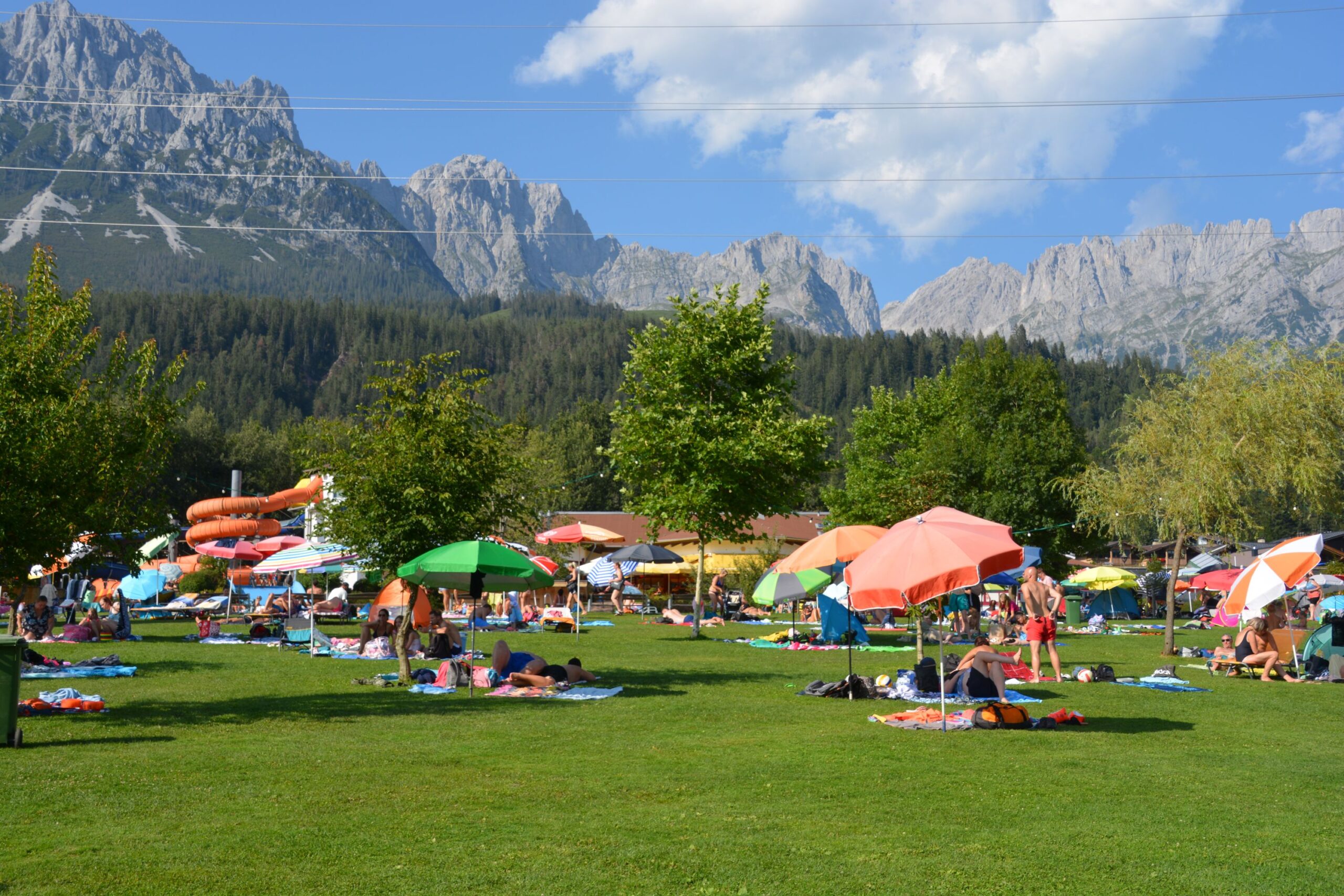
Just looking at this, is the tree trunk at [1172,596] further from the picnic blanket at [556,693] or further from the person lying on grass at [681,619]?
the person lying on grass at [681,619]

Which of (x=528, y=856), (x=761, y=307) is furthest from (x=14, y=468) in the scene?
(x=761, y=307)

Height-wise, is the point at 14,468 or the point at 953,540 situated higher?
the point at 14,468

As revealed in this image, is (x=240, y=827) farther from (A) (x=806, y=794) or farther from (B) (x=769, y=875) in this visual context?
(A) (x=806, y=794)

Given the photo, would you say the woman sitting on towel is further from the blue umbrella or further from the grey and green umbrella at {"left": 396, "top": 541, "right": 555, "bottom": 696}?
the blue umbrella

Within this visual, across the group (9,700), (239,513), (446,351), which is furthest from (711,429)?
(446,351)

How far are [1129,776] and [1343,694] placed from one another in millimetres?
9707

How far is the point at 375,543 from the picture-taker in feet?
58.5

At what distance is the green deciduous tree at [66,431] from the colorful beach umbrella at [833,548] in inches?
399

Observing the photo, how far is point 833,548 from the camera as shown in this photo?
18906mm

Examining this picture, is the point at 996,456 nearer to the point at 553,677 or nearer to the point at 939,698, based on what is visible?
the point at 939,698

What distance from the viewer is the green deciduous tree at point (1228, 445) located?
79.8 feet

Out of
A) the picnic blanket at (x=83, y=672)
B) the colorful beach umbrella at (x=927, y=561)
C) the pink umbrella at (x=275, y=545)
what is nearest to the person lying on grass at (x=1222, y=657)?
the colorful beach umbrella at (x=927, y=561)

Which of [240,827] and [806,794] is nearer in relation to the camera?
[240,827]

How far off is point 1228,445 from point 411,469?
58.0ft
